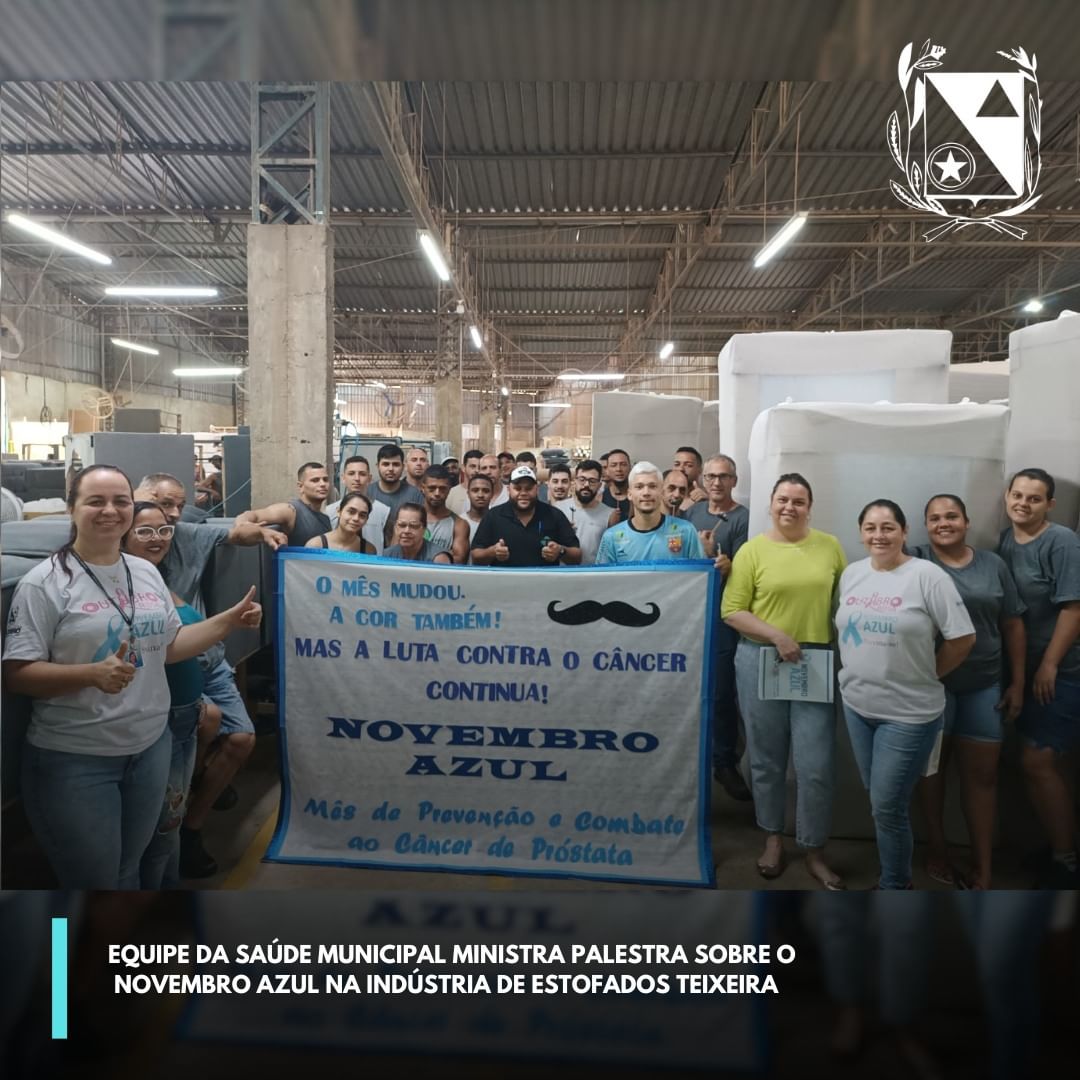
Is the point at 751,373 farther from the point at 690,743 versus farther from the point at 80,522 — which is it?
the point at 80,522

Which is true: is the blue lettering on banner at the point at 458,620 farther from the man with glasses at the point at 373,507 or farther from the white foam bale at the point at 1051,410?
the white foam bale at the point at 1051,410

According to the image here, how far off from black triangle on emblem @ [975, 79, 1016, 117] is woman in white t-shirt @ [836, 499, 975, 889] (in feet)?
4.81

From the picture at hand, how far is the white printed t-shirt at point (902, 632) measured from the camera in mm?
2646

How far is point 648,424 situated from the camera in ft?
24.7

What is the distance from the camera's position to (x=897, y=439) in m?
→ 2.87

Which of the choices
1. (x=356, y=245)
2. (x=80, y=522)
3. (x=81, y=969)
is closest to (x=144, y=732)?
(x=80, y=522)

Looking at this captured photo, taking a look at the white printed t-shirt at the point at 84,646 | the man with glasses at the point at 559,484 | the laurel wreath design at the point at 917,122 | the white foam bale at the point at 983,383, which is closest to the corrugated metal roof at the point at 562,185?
the laurel wreath design at the point at 917,122

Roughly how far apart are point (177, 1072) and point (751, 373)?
13.0 feet

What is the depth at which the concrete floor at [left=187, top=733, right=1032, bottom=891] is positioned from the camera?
2934mm

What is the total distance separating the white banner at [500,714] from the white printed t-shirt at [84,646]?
708 mm

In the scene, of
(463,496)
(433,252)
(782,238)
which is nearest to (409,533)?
(463,496)

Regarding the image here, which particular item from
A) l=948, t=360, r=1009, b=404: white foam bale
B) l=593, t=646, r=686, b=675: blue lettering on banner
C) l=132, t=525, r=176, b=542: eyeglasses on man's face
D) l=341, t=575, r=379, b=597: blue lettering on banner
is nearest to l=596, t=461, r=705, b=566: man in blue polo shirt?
l=593, t=646, r=686, b=675: blue lettering on banner

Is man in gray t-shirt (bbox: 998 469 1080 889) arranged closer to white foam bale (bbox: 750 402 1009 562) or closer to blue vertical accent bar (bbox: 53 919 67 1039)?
white foam bale (bbox: 750 402 1009 562)

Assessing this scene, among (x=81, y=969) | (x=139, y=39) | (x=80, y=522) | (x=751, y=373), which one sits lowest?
(x=81, y=969)
